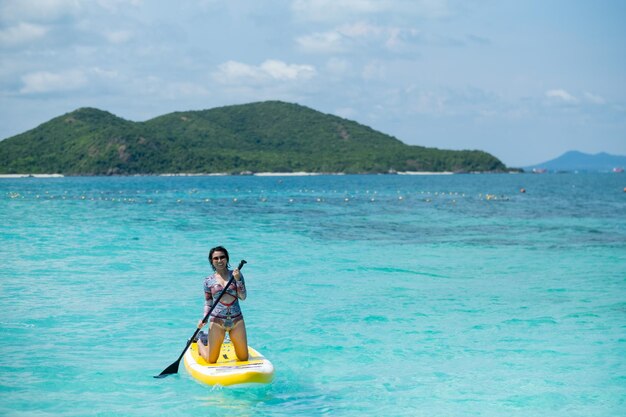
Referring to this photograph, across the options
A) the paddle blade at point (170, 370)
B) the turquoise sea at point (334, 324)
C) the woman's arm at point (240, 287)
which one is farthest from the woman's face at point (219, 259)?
the paddle blade at point (170, 370)

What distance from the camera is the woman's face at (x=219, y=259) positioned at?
1082 cm

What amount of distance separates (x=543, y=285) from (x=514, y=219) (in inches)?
1079

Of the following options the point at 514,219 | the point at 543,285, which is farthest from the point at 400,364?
the point at 514,219

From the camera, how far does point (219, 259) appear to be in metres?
10.8

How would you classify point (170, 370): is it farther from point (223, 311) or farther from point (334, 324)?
point (334, 324)

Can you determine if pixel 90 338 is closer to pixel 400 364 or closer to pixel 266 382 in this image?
pixel 266 382

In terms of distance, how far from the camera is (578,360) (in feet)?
45.0

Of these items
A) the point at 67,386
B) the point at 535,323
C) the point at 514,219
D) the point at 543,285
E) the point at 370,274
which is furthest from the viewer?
the point at 514,219

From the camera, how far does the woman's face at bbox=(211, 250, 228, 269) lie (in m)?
10.8

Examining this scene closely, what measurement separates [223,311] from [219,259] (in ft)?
2.99

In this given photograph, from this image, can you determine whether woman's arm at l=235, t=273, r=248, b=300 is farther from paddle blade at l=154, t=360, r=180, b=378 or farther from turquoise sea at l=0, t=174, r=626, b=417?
paddle blade at l=154, t=360, r=180, b=378

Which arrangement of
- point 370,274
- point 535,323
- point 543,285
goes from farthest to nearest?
point 370,274, point 543,285, point 535,323

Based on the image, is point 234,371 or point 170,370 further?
point 170,370

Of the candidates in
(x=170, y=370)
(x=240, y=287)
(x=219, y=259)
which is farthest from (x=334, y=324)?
(x=219, y=259)
